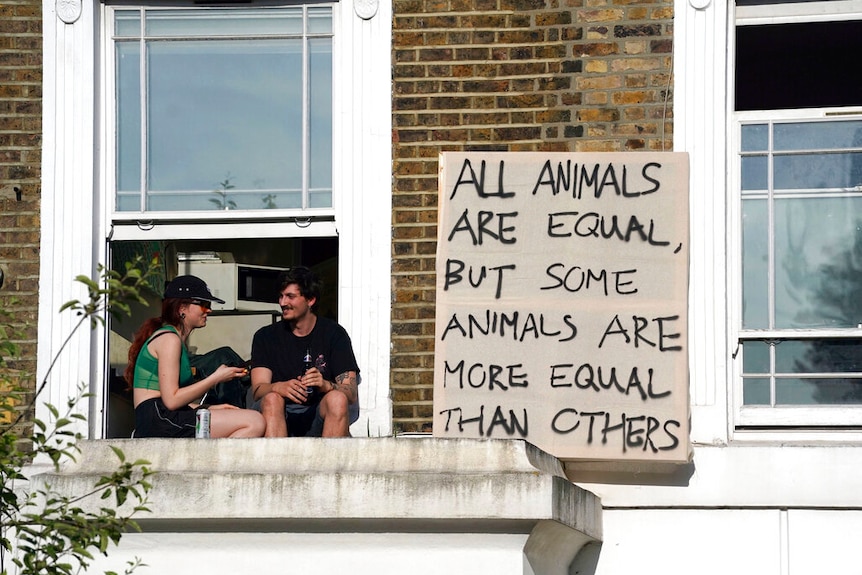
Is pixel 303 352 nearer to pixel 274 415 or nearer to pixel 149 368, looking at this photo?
pixel 274 415

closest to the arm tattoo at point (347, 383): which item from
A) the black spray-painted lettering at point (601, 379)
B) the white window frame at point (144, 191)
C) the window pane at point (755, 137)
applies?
the white window frame at point (144, 191)

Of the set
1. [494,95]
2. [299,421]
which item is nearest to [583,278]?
[494,95]

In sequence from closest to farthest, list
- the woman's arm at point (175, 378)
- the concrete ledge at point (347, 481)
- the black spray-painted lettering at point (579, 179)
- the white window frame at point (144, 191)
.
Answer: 1. the concrete ledge at point (347, 481)
2. the woman's arm at point (175, 378)
3. the black spray-painted lettering at point (579, 179)
4. the white window frame at point (144, 191)

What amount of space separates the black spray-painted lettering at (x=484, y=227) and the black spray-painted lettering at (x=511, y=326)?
38 centimetres

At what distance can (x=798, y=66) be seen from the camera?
874 cm

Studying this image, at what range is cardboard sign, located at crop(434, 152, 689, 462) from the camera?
26.7ft

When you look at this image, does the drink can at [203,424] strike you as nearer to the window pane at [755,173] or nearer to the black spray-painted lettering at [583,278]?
the black spray-painted lettering at [583,278]

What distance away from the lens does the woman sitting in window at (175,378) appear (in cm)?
806

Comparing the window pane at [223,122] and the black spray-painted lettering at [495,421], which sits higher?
the window pane at [223,122]

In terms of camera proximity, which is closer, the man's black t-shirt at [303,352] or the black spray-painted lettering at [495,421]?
the black spray-painted lettering at [495,421]

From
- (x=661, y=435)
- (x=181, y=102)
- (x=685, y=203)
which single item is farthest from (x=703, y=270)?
(x=181, y=102)

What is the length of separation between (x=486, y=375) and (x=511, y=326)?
0.28m

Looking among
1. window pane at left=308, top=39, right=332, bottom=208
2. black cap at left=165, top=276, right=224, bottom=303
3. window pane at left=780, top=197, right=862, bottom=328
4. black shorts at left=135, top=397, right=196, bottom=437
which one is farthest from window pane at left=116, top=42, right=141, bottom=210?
window pane at left=780, top=197, right=862, bottom=328

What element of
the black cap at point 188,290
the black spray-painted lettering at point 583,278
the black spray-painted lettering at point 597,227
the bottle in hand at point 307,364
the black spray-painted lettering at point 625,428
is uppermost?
the black spray-painted lettering at point 597,227
